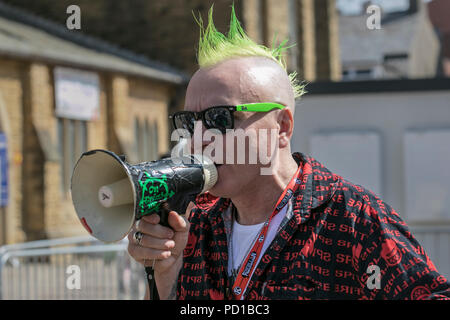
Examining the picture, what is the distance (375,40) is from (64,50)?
2769 centimetres

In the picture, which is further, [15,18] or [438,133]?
[15,18]

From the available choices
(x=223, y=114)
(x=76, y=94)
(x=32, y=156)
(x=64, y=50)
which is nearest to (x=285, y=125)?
(x=223, y=114)

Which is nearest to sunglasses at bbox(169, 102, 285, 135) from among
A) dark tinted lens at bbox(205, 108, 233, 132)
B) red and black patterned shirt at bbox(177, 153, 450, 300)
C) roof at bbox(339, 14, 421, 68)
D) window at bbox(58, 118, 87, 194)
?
dark tinted lens at bbox(205, 108, 233, 132)

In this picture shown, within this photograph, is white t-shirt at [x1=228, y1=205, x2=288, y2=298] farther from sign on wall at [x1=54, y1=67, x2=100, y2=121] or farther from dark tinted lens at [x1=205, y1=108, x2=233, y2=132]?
sign on wall at [x1=54, y1=67, x2=100, y2=121]

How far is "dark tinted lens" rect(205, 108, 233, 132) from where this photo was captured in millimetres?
2275

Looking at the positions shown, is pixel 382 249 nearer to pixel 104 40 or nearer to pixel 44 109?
pixel 44 109

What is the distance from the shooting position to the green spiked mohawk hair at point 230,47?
238cm

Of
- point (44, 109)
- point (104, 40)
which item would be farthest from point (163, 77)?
point (44, 109)

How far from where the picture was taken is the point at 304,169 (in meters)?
2.46

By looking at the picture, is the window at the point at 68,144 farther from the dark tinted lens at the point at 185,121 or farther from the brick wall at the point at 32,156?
the dark tinted lens at the point at 185,121

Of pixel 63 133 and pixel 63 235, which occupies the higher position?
pixel 63 133

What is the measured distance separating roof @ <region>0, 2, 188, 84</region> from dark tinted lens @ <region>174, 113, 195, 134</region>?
14.5 meters

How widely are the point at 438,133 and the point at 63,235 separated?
12.4m

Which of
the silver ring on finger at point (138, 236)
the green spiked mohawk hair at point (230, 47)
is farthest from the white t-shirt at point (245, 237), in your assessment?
the green spiked mohawk hair at point (230, 47)
